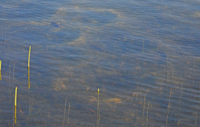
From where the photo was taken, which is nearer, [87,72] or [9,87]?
[9,87]

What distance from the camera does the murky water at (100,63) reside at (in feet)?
31.3

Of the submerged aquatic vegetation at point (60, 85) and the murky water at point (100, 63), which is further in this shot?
the submerged aquatic vegetation at point (60, 85)

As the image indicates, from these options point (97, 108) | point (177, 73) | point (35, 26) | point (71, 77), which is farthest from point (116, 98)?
point (35, 26)

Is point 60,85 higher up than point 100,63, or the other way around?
point 100,63

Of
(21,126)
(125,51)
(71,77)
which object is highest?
(125,51)

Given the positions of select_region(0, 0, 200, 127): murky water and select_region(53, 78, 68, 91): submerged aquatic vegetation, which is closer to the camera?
select_region(0, 0, 200, 127): murky water

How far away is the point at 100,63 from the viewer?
1269cm

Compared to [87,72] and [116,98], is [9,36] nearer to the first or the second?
[87,72]

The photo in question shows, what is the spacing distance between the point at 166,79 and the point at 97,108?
3706 mm

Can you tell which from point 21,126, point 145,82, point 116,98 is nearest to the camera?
point 21,126

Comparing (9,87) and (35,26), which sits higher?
(35,26)

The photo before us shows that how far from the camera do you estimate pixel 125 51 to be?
44.7 ft

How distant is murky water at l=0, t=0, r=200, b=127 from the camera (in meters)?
9.55

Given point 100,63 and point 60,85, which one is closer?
point 60,85
